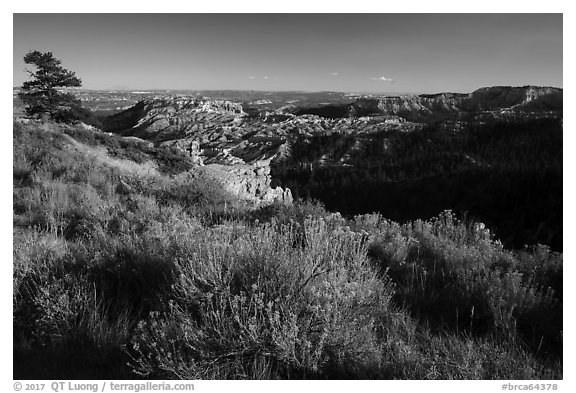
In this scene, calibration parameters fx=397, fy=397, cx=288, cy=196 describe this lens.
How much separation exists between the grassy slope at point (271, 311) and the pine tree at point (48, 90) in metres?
17.8

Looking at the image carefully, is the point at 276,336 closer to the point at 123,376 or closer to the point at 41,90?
the point at 123,376

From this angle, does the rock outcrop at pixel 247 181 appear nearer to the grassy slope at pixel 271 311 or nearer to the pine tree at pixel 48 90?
the grassy slope at pixel 271 311

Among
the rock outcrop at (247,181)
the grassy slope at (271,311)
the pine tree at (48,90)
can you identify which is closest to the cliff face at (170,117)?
the pine tree at (48,90)

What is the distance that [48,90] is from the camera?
62.8 ft

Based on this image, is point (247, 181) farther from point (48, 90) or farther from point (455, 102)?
point (455, 102)

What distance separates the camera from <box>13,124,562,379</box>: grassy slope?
2.36 m

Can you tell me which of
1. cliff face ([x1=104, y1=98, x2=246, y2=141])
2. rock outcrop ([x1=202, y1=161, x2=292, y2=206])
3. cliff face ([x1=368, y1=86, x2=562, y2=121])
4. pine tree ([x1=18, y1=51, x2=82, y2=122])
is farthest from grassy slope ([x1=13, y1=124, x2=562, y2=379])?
cliff face ([x1=368, y1=86, x2=562, y2=121])

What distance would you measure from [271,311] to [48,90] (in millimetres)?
21157

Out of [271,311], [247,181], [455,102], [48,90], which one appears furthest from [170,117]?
[271,311]

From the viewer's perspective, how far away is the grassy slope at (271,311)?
2361 millimetres
